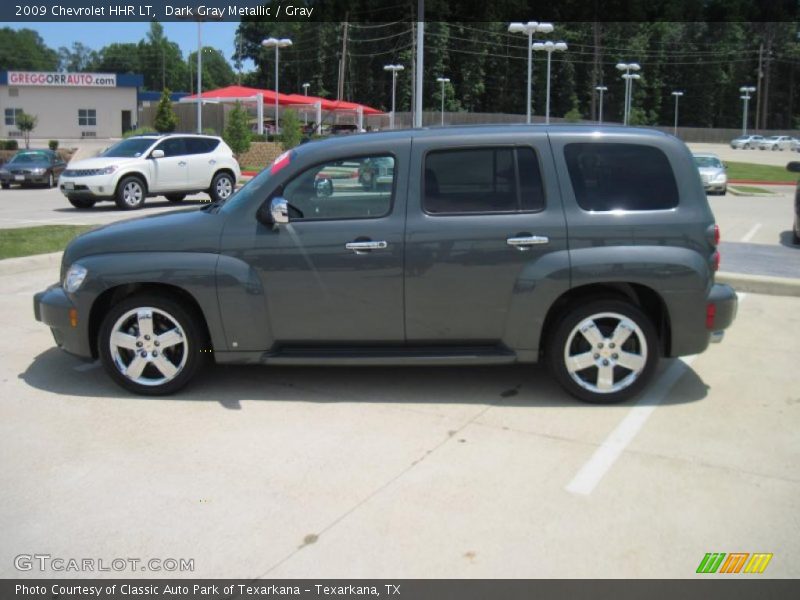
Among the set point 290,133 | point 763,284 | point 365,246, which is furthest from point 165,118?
point 365,246

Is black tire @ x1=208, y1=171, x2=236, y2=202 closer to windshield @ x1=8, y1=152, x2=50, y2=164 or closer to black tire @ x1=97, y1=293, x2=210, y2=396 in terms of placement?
windshield @ x1=8, y1=152, x2=50, y2=164

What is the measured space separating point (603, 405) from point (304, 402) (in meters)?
1.99

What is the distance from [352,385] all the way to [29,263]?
5.88 m

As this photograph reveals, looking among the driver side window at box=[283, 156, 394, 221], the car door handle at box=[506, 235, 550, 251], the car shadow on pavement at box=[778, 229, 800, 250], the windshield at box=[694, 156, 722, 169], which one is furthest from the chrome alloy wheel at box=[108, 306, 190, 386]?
the windshield at box=[694, 156, 722, 169]

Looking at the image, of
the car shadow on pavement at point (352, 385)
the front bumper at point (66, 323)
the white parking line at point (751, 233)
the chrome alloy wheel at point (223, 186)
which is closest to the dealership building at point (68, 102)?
the chrome alloy wheel at point (223, 186)

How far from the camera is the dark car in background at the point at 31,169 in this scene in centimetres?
2558

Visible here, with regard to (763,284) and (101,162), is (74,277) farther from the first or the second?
(101,162)

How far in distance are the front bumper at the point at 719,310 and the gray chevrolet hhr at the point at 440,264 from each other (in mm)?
12

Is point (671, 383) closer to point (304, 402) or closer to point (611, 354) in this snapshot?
point (611, 354)

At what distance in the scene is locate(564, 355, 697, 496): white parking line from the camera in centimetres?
422

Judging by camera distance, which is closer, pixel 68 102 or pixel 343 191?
pixel 343 191

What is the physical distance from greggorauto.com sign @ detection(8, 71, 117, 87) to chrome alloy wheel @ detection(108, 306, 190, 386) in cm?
6801

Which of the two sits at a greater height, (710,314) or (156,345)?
(710,314)

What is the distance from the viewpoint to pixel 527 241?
517cm
